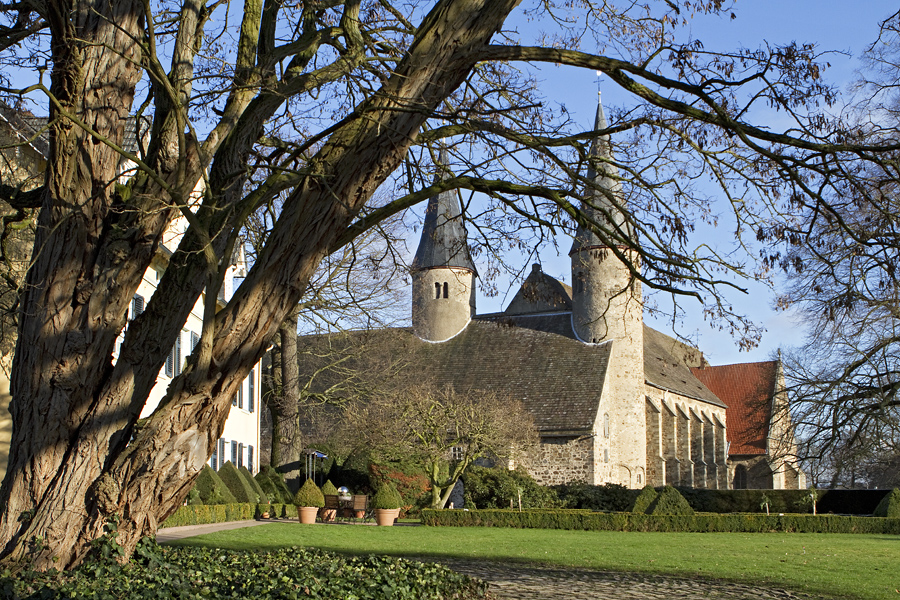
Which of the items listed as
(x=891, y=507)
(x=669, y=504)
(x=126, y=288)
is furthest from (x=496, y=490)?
(x=126, y=288)

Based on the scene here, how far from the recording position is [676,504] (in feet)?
78.8

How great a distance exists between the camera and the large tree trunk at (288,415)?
2667 cm

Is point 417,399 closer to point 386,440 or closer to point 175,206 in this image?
point 386,440

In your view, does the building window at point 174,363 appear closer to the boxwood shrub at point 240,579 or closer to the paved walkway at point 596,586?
the paved walkway at point 596,586

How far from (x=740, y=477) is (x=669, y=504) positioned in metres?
28.8

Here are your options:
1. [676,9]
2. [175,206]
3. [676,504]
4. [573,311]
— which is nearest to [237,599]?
[175,206]

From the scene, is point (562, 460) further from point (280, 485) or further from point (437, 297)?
point (280, 485)

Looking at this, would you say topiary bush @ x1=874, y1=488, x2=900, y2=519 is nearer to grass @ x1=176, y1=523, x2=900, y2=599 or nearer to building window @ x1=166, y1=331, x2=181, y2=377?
grass @ x1=176, y1=523, x2=900, y2=599

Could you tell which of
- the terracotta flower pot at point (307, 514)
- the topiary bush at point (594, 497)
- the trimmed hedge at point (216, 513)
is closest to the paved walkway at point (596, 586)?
the trimmed hedge at point (216, 513)

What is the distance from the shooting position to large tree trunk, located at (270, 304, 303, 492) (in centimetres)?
2667

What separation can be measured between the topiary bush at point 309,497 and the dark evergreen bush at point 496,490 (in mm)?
6910

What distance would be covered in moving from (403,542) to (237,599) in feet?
33.3

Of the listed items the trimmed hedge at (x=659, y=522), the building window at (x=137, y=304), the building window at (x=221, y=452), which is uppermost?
the building window at (x=137, y=304)

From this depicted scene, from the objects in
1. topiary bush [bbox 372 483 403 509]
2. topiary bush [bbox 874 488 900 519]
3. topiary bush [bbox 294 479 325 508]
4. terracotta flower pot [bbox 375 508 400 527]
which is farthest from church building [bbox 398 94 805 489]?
terracotta flower pot [bbox 375 508 400 527]
